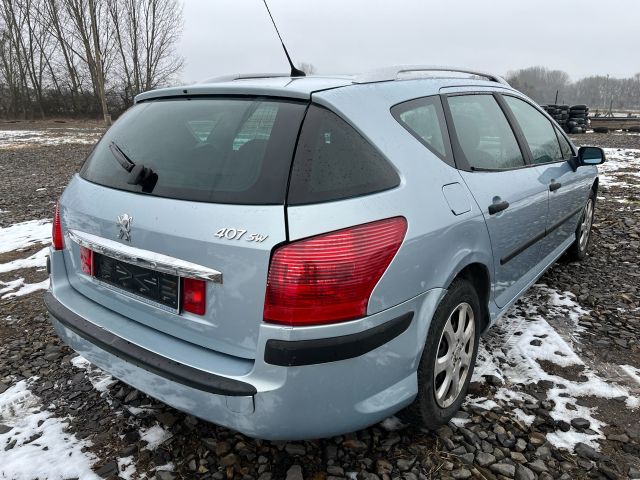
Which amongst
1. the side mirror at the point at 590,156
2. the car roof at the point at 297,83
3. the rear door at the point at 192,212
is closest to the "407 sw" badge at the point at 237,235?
the rear door at the point at 192,212

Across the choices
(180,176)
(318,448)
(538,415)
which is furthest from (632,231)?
(180,176)

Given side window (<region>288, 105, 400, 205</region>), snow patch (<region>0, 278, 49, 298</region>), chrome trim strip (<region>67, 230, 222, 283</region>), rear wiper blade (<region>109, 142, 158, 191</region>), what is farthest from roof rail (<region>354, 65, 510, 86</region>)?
snow patch (<region>0, 278, 49, 298</region>)

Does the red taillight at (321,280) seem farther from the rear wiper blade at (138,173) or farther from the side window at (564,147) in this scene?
the side window at (564,147)

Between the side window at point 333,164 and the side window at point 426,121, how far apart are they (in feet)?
1.09

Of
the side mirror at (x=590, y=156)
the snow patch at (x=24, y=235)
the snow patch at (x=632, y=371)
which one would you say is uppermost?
the side mirror at (x=590, y=156)

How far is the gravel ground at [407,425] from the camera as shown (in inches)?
81.0

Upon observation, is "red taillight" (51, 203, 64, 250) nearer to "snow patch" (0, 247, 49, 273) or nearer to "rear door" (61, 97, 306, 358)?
"rear door" (61, 97, 306, 358)

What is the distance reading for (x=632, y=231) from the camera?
5562mm

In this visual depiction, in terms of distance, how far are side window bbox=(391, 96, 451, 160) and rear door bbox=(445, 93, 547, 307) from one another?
0.29 ft

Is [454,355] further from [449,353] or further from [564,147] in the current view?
[564,147]

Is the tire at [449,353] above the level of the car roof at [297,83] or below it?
below

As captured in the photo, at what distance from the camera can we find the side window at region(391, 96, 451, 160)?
2119 millimetres

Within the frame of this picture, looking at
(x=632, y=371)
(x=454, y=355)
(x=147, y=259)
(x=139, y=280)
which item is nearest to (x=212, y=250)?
(x=147, y=259)

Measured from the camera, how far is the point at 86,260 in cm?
215
